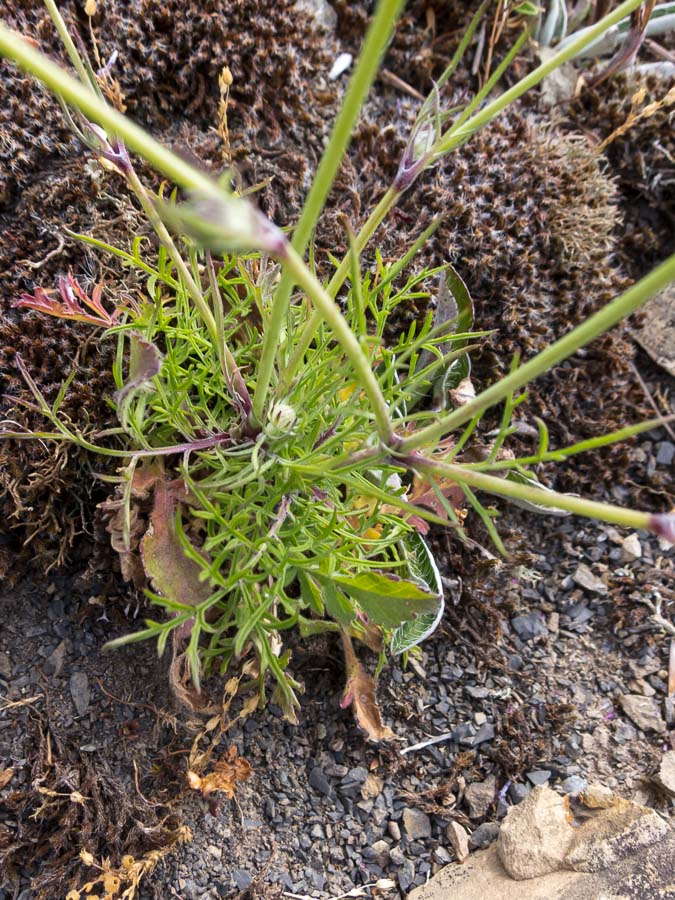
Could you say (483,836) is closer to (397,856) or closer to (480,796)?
(480,796)

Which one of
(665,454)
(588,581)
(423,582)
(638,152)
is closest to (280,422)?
(423,582)

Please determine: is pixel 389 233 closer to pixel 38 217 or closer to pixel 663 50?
pixel 38 217

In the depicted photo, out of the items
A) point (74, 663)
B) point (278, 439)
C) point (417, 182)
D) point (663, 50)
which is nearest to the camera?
point (278, 439)

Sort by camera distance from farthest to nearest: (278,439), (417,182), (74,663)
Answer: (417,182) < (74,663) < (278,439)

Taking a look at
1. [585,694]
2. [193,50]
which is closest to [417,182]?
[193,50]

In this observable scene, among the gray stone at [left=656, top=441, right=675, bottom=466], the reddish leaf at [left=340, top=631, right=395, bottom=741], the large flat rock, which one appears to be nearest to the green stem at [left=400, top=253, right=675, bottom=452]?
the reddish leaf at [left=340, top=631, right=395, bottom=741]

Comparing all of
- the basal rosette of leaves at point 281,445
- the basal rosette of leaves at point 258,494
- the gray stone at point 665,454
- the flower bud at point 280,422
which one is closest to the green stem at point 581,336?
the basal rosette of leaves at point 281,445

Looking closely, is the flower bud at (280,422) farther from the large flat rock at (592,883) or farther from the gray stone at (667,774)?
the gray stone at (667,774)
